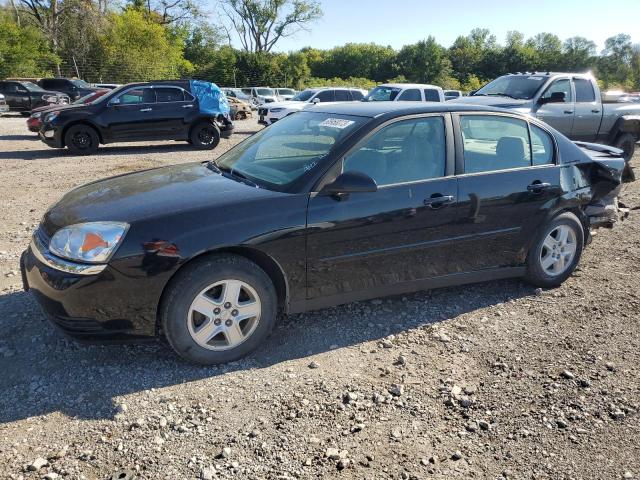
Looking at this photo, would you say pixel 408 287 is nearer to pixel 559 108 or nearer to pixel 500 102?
pixel 500 102

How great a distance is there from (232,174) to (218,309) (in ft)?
3.78

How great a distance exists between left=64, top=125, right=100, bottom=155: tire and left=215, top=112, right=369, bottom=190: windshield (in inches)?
368

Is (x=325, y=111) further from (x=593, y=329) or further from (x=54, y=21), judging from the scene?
(x=54, y=21)

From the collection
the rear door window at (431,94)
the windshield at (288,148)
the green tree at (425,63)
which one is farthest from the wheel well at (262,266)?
the green tree at (425,63)

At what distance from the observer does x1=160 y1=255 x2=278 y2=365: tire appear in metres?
3.13

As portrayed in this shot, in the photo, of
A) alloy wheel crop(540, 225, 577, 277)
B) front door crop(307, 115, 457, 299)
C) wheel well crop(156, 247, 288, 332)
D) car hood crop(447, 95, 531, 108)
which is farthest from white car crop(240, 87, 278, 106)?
wheel well crop(156, 247, 288, 332)

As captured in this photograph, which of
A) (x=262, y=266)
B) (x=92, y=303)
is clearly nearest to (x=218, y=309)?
(x=262, y=266)

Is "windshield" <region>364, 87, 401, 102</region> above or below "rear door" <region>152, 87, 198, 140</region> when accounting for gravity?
above

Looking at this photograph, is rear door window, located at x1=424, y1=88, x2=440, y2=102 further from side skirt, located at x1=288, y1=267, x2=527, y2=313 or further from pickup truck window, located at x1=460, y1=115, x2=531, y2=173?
side skirt, located at x1=288, y1=267, x2=527, y2=313

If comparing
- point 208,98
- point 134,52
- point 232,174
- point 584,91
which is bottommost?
point 232,174

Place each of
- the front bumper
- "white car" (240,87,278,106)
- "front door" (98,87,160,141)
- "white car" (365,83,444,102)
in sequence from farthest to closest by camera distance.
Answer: "white car" (240,87,278,106)
"white car" (365,83,444,102)
"front door" (98,87,160,141)
the front bumper

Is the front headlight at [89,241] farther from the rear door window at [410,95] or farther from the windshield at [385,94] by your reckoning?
the rear door window at [410,95]

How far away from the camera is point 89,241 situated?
3.05m

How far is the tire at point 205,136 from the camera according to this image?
1370cm
